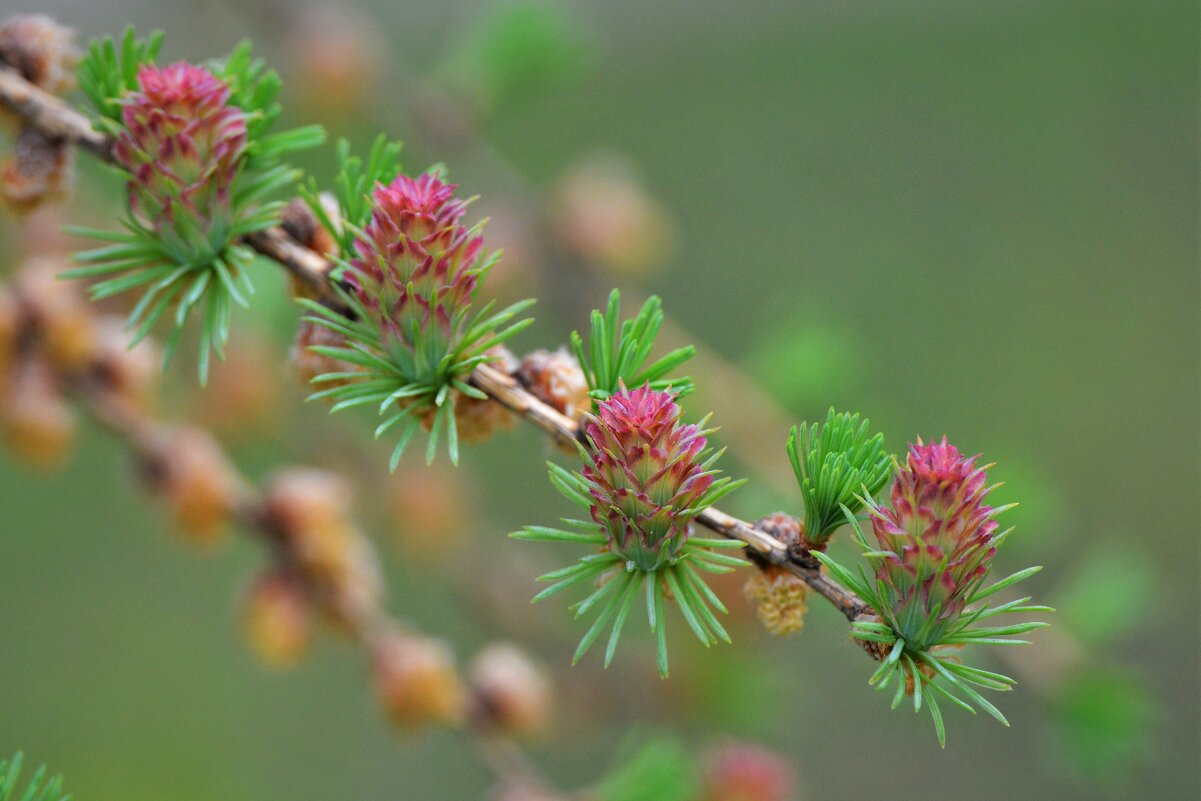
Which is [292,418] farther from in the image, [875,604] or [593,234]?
[875,604]

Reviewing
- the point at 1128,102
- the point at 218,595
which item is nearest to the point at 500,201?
the point at 218,595

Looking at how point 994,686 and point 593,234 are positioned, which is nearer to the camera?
point 994,686

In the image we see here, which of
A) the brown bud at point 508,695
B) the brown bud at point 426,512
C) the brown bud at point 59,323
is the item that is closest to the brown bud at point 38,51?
the brown bud at point 59,323

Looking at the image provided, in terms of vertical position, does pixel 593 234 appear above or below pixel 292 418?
above

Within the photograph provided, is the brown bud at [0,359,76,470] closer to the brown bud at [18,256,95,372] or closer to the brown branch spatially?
the brown bud at [18,256,95,372]

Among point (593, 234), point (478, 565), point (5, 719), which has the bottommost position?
point (5, 719)

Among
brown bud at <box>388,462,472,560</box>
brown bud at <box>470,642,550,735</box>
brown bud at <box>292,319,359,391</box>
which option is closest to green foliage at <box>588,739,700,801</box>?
brown bud at <box>470,642,550,735</box>

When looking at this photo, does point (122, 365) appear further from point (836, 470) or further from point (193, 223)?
point (836, 470)
